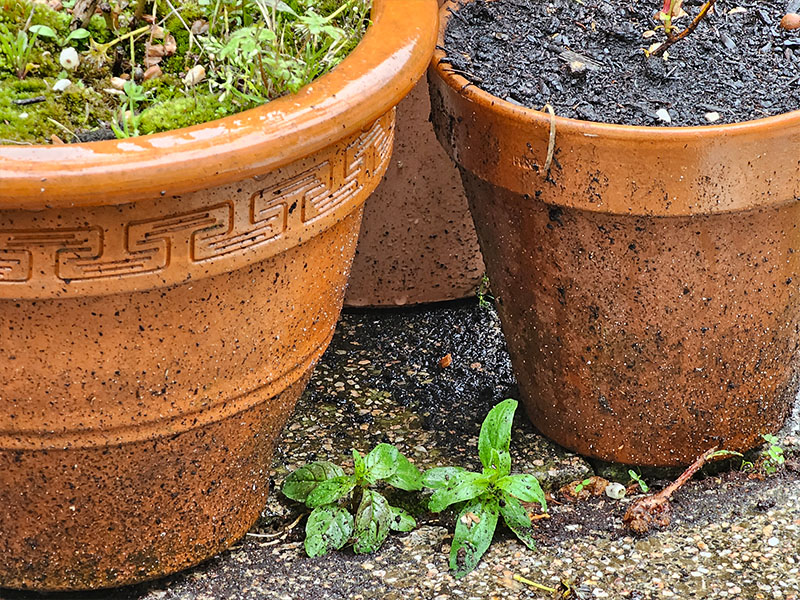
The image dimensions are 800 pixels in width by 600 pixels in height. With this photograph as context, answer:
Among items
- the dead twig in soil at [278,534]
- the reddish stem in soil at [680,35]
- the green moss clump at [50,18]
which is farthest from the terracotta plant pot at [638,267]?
the green moss clump at [50,18]

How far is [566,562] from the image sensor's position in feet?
7.03

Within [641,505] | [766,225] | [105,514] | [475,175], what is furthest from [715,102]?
[105,514]

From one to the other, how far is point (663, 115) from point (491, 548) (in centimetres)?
90

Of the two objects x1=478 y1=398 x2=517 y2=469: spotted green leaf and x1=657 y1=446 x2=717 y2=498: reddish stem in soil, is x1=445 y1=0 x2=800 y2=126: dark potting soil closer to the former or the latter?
x1=478 y1=398 x2=517 y2=469: spotted green leaf

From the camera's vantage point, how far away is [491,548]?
218 cm

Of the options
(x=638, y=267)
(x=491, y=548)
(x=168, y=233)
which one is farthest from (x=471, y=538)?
(x=168, y=233)

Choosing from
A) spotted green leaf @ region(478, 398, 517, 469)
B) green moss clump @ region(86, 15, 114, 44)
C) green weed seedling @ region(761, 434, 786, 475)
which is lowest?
green weed seedling @ region(761, 434, 786, 475)

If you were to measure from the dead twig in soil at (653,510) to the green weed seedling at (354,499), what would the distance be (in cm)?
43

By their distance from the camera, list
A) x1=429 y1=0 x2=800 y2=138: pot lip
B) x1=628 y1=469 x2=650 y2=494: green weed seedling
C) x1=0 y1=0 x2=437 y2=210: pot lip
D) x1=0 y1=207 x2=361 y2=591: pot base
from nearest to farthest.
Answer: x1=0 y1=0 x2=437 y2=210: pot lip → x1=0 y1=207 x2=361 y2=591: pot base → x1=429 y1=0 x2=800 y2=138: pot lip → x1=628 y1=469 x2=650 y2=494: green weed seedling

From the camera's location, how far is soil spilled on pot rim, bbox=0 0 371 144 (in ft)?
5.63

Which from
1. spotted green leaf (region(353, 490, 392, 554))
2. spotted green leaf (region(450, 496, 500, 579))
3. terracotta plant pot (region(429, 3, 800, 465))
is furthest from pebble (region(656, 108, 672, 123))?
spotted green leaf (region(353, 490, 392, 554))

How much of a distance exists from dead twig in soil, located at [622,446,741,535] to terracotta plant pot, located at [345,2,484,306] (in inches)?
34.5

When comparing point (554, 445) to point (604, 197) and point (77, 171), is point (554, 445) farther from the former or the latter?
point (77, 171)

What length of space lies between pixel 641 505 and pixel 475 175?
74 centimetres
